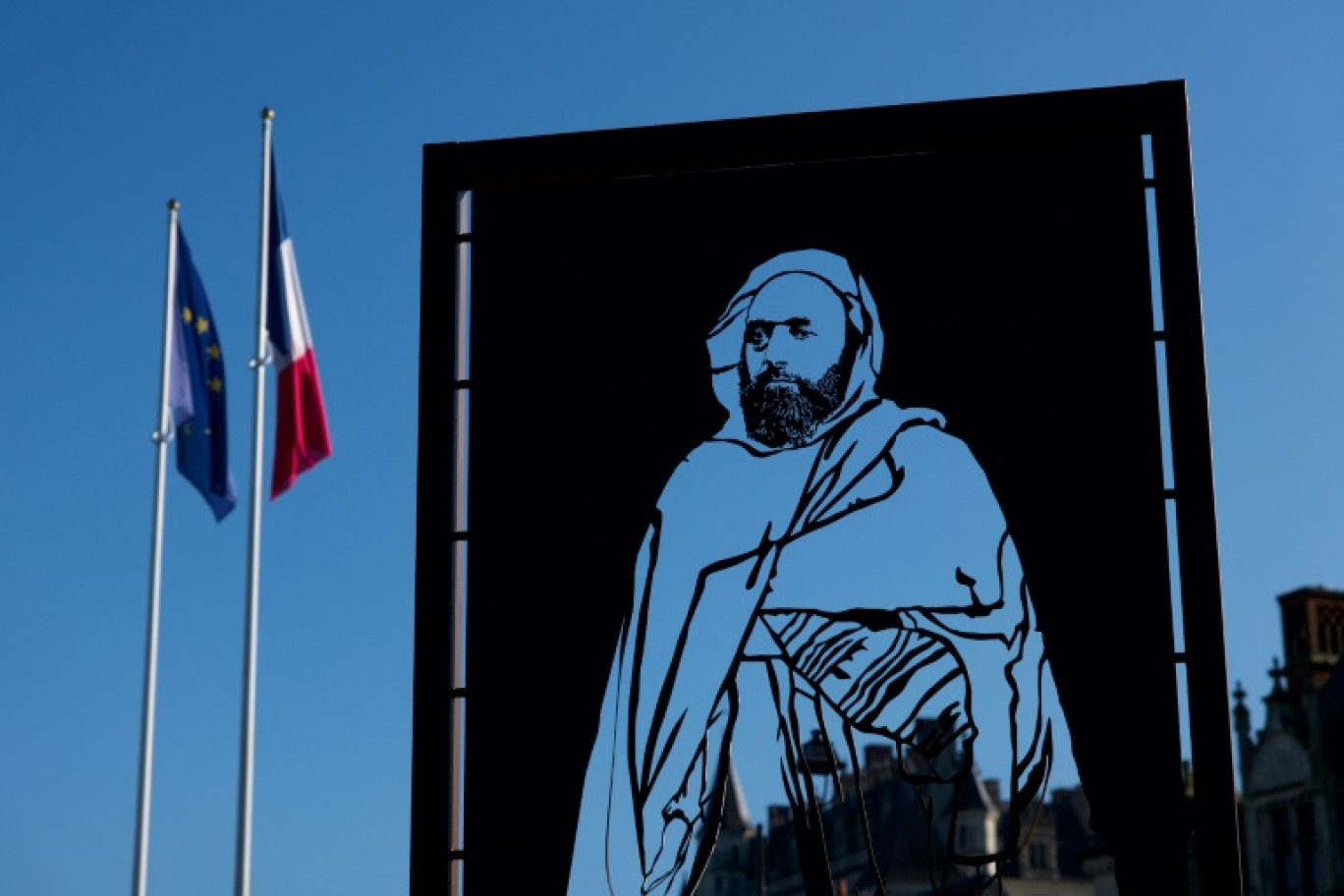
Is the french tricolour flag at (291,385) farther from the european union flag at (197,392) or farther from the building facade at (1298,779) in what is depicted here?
the building facade at (1298,779)

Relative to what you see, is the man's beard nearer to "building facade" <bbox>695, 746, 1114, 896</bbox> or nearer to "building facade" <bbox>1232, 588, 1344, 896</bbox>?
"building facade" <bbox>1232, 588, 1344, 896</bbox>

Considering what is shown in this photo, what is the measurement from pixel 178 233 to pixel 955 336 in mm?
15053

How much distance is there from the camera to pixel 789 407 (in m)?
5.09

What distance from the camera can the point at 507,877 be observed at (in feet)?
15.8

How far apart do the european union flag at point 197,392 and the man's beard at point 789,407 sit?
13.6 meters

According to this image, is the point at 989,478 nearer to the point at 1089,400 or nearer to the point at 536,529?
the point at 1089,400

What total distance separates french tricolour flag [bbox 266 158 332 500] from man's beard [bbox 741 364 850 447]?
40.3 ft

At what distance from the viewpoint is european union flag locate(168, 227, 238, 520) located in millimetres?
18359

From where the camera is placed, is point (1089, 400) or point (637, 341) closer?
point (1089, 400)

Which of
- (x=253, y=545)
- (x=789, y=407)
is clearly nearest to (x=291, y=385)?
(x=253, y=545)

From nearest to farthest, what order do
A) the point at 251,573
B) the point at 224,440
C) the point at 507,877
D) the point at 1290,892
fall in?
1. the point at 507,877
2. the point at 251,573
3. the point at 224,440
4. the point at 1290,892

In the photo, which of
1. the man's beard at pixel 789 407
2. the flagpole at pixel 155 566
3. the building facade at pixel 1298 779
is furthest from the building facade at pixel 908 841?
the man's beard at pixel 789 407

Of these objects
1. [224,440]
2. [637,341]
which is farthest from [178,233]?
[637,341]

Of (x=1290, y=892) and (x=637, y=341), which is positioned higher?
(x=637, y=341)
